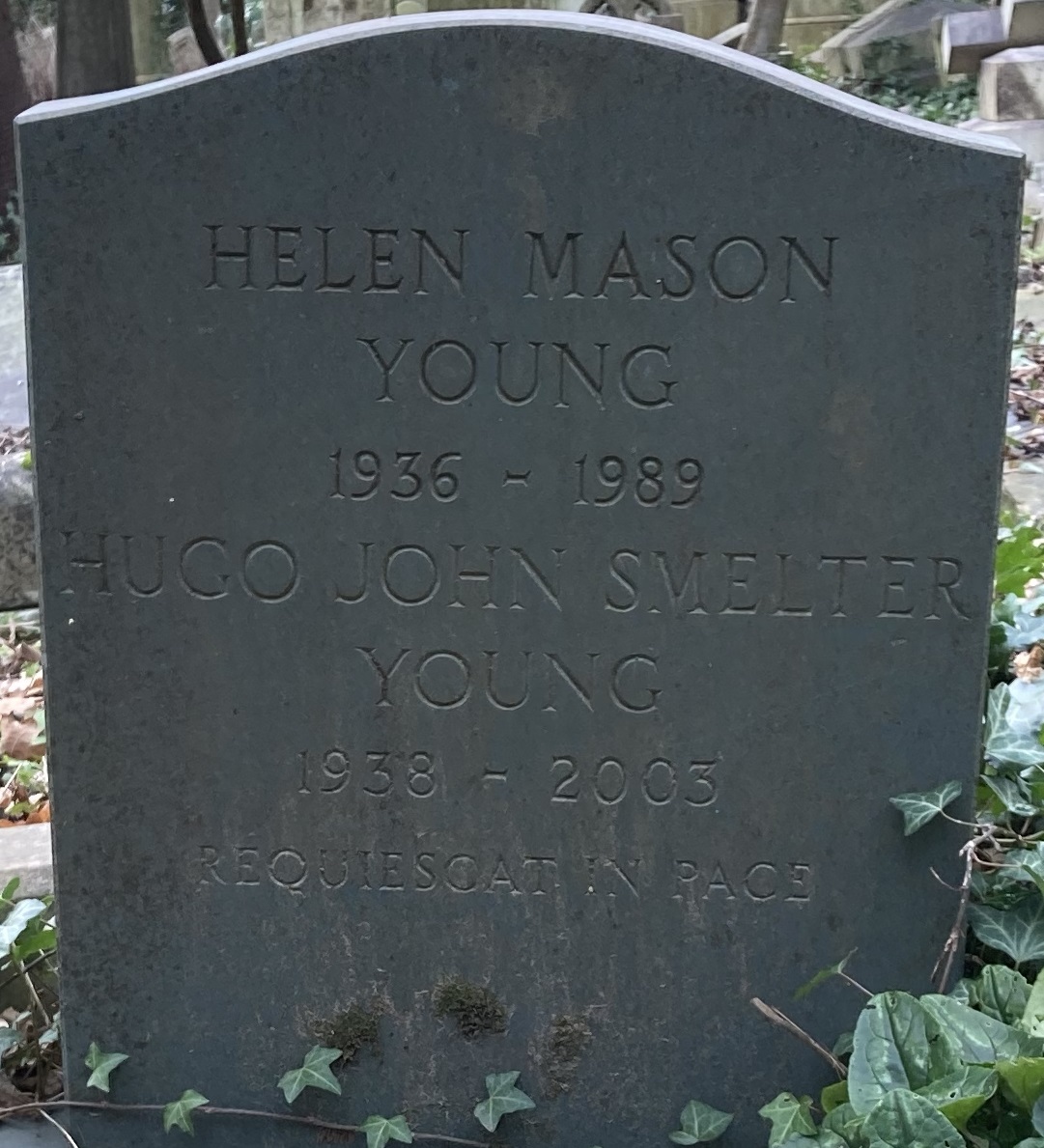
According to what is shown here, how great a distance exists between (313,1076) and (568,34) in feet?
5.56

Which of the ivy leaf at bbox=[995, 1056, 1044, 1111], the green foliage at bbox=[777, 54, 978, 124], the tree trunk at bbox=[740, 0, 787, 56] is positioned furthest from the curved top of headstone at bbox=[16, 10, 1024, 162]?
the green foliage at bbox=[777, 54, 978, 124]

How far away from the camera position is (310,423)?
7.13 feet

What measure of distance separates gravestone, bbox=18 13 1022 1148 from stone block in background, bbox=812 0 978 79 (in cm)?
1299

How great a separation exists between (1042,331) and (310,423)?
5.11 metres

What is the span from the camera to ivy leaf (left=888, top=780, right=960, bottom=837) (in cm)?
219

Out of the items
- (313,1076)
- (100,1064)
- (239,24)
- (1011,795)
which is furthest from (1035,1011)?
(239,24)

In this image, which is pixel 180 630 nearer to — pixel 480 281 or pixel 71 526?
pixel 71 526

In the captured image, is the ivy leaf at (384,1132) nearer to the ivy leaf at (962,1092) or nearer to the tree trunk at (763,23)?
the ivy leaf at (962,1092)

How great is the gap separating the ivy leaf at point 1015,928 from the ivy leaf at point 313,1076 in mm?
1097

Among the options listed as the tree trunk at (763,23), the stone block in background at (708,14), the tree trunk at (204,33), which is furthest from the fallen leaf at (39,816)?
the stone block in background at (708,14)

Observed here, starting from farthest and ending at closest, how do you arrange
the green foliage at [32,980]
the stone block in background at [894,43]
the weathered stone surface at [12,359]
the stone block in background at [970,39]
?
the stone block in background at [894,43] → the stone block in background at [970,39] → the weathered stone surface at [12,359] → the green foliage at [32,980]

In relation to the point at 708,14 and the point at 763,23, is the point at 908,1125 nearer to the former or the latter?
the point at 763,23

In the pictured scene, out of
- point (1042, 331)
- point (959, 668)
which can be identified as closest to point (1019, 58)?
point (1042, 331)

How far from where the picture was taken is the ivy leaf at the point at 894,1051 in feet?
6.38
